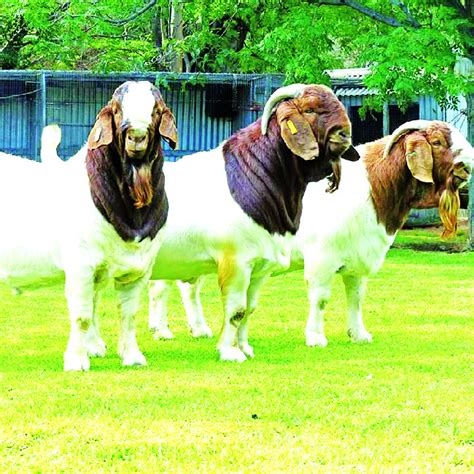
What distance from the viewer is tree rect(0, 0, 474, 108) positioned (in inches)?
992

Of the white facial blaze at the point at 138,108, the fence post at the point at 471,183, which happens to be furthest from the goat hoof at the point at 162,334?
the fence post at the point at 471,183

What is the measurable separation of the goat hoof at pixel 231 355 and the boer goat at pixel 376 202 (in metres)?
1.54

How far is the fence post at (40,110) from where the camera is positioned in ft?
93.0

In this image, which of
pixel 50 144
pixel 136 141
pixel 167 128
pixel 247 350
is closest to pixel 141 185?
pixel 136 141

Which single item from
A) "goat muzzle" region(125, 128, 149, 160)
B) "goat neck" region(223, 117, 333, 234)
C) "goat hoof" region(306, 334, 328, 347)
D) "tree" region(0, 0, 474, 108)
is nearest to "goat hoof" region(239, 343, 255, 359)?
"goat hoof" region(306, 334, 328, 347)

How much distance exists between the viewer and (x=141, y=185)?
11.3 m

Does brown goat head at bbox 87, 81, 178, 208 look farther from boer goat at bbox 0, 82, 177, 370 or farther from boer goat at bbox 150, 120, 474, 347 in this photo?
boer goat at bbox 150, 120, 474, 347

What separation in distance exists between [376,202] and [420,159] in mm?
634

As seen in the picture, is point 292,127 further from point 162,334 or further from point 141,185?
point 162,334

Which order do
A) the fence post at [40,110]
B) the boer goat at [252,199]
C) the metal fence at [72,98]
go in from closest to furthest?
the boer goat at [252,199] < the fence post at [40,110] < the metal fence at [72,98]

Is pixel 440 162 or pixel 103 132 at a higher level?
pixel 103 132

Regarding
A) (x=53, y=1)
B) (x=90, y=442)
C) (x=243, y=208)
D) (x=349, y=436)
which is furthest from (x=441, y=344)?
(x=53, y=1)

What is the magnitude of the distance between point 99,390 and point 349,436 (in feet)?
7.75

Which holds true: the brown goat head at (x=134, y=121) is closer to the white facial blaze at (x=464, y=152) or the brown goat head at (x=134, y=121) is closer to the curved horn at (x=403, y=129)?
the curved horn at (x=403, y=129)
